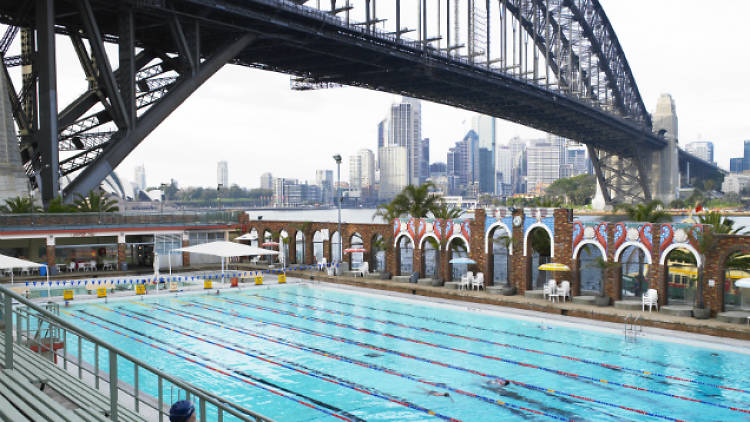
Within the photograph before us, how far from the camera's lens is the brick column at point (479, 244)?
1013 inches

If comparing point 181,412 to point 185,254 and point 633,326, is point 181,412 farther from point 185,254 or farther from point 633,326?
point 185,254

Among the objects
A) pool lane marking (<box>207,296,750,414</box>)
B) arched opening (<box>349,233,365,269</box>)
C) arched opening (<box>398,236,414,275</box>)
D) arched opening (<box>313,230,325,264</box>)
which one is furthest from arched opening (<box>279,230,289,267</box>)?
pool lane marking (<box>207,296,750,414</box>)

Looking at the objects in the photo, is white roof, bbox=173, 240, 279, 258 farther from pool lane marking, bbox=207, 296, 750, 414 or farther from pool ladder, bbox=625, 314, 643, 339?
pool ladder, bbox=625, 314, 643, 339

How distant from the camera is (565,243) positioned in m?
23.1

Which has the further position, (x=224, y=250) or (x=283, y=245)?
(x=283, y=245)

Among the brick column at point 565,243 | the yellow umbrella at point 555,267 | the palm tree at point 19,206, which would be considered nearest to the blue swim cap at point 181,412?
the yellow umbrella at point 555,267

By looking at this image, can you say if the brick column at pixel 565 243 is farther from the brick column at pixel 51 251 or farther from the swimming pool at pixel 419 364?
the brick column at pixel 51 251

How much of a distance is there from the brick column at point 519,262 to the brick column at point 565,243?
1257 millimetres

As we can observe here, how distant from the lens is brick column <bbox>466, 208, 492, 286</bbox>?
1013 inches

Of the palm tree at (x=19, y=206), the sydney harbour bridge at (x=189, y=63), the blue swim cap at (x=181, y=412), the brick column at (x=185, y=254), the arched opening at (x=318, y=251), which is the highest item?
the sydney harbour bridge at (x=189, y=63)

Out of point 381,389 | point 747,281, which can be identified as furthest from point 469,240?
point 381,389

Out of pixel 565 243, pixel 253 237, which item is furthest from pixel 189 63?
pixel 565 243

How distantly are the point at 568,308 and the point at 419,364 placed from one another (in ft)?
25.6

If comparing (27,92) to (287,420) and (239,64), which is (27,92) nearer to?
(239,64)
